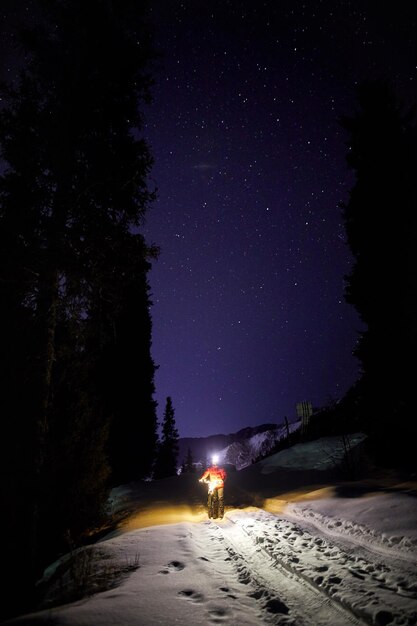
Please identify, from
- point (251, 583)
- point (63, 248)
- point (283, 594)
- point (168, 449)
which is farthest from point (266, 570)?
point (168, 449)

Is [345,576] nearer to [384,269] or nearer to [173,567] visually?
[173,567]

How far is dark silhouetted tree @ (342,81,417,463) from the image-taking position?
478 inches

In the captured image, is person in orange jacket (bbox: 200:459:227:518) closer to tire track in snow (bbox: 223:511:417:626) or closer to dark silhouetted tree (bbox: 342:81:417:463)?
tire track in snow (bbox: 223:511:417:626)

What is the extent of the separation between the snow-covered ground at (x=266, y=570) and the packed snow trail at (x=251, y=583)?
12 millimetres

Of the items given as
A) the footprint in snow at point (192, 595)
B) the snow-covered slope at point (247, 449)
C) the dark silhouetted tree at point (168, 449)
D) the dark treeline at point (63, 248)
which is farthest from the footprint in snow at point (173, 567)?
the snow-covered slope at point (247, 449)

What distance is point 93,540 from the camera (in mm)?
7707

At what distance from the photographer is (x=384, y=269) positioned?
13.1 metres

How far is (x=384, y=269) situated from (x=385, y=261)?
330 mm

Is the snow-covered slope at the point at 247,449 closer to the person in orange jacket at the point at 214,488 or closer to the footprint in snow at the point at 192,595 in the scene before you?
the person in orange jacket at the point at 214,488

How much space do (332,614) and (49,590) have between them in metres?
3.88

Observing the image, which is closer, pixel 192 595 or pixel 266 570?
pixel 192 595

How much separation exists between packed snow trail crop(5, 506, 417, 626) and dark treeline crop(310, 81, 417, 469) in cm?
712

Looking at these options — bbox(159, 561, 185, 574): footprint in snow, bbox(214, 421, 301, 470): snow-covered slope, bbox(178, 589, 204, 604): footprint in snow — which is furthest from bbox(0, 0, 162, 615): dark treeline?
bbox(214, 421, 301, 470): snow-covered slope

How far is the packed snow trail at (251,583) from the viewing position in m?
3.08
